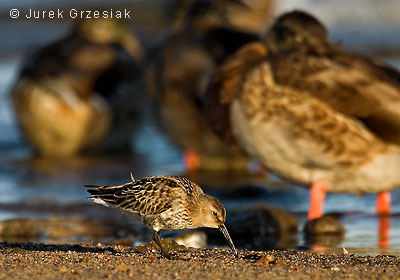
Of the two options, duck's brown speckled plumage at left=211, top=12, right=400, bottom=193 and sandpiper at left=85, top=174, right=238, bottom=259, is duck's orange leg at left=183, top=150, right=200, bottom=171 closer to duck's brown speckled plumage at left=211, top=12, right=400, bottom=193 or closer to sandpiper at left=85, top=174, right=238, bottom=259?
duck's brown speckled plumage at left=211, top=12, right=400, bottom=193

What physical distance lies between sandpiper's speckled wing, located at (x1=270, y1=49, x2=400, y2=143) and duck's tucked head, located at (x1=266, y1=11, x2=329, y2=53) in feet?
1.30

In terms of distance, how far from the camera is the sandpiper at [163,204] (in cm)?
542

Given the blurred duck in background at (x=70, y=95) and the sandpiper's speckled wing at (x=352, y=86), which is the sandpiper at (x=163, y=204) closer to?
the sandpiper's speckled wing at (x=352, y=86)

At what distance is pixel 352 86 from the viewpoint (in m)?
7.28

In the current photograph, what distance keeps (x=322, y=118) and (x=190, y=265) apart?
9.45 ft

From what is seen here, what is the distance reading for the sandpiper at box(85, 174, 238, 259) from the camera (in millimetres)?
5418

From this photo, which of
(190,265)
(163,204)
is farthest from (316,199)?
(190,265)

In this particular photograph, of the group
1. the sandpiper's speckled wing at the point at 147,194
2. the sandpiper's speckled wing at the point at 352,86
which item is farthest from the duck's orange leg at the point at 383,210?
the sandpiper's speckled wing at the point at 147,194

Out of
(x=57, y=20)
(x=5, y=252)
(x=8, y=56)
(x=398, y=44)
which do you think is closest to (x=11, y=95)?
(x=5, y=252)

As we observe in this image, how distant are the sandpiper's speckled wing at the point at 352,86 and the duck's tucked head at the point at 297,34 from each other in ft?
1.30

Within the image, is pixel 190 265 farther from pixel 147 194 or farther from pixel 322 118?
pixel 322 118

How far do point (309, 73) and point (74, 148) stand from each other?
5.68m

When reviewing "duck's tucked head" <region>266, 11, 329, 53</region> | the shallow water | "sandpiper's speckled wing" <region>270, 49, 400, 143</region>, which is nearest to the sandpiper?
the shallow water

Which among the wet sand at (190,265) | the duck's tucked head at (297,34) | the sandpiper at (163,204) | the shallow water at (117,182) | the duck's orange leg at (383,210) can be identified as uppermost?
the duck's tucked head at (297,34)
